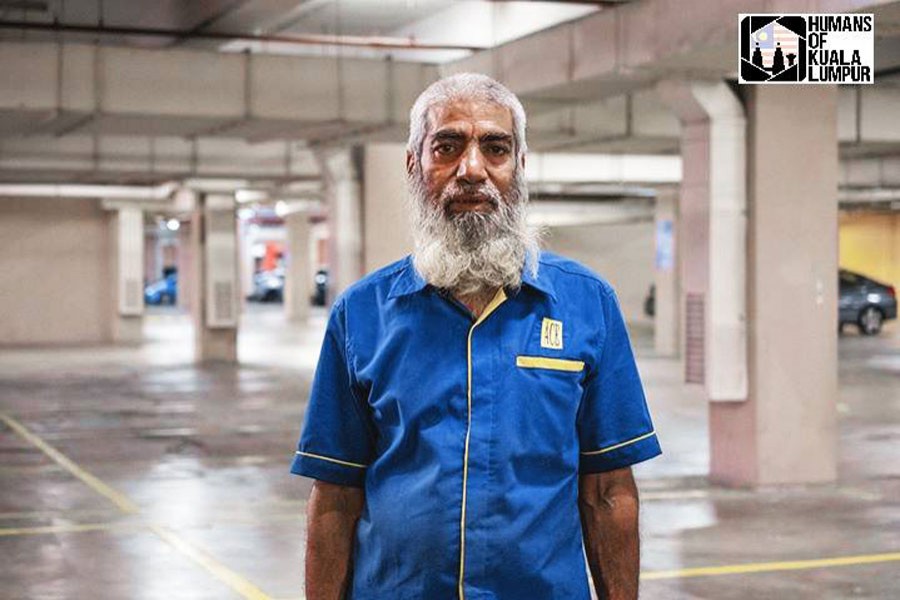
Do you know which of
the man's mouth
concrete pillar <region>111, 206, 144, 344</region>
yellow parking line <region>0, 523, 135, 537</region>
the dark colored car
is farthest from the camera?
the dark colored car

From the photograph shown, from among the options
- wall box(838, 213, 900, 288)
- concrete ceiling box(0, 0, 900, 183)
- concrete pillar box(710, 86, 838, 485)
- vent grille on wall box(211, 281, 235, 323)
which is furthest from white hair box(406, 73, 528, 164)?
wall box(838, 213, 900, 288)

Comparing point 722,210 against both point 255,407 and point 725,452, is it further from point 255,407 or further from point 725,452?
point 255,407

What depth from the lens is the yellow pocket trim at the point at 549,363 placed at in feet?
9.09

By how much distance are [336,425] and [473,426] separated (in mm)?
324

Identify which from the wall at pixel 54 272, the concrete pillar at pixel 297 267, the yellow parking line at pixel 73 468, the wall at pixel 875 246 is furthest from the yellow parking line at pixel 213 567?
the wall at pixel 875 246

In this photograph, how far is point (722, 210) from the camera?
11.8 metres

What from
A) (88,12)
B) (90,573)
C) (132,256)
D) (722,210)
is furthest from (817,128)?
(132,256)

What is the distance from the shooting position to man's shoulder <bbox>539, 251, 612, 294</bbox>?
2904 mm

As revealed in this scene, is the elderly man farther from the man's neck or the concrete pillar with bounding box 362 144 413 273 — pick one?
the concrete pillar with bounding box 362 144 413 273

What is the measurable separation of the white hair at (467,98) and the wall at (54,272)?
1293 inches

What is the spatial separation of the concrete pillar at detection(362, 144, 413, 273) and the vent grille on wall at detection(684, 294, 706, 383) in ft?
20.4

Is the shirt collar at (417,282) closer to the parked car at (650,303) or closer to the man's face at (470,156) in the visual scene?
the man's face at (470,156)

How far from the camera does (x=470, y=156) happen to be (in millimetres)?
2785

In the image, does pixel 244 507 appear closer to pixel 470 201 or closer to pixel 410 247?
pixel 410 247
